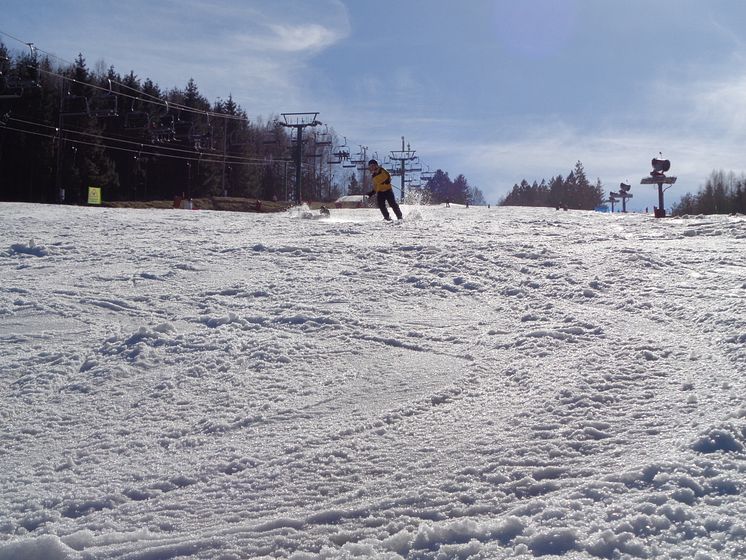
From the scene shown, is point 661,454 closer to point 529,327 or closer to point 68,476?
point 529,327

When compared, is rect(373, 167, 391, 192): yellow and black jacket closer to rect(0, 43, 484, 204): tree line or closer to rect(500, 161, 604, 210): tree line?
rect(0, 43, 484, 204): tree line

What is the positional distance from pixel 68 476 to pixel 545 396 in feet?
9.87

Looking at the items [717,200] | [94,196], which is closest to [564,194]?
[717,200]

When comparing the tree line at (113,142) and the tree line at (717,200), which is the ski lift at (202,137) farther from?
the tree line at (717,200)

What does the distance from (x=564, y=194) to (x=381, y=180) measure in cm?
11208

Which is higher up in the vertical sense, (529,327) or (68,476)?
(529,327)

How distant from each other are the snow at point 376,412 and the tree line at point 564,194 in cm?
10248

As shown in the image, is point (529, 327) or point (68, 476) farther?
point (529, 327)

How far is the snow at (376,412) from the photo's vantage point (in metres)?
3.27

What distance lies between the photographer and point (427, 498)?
3.52 meters

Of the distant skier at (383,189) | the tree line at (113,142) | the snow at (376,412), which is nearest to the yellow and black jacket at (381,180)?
the distant skier at (383,189)

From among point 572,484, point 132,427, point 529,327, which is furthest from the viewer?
point 529,327

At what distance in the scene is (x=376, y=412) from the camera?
14.8 feet

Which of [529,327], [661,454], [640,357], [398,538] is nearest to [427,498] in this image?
[398,538]
